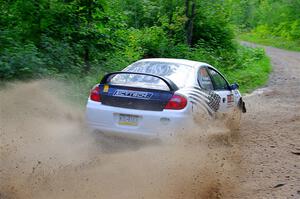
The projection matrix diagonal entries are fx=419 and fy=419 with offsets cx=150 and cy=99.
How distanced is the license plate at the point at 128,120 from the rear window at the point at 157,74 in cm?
51

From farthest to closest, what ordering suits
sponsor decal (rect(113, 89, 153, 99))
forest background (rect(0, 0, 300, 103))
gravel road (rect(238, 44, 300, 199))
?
forest background (rect(0, 0, 300, 103)) → sponsor decal (rect(113, 89, 153, 99)) → gravel road (rect(238, 44, 300, 199))

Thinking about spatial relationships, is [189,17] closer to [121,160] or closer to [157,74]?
[157,74]

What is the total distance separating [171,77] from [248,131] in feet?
10.1

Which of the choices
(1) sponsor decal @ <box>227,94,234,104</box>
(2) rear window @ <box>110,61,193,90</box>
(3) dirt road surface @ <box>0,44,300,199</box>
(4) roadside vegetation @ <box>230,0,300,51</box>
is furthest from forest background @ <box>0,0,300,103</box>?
(4) roadside vegetation @ <box>230,0,300,51</box>

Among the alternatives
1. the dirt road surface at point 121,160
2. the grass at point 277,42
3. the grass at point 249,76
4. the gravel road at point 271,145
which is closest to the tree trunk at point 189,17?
the grass at point 249,76

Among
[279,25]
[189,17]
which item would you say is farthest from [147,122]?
[279,25]

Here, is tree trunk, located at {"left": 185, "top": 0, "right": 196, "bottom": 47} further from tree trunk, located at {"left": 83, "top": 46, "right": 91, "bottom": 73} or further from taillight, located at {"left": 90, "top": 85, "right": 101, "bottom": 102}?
taillight, located at {"left": 90, "top": 85, "right": 101, "bottom": 102}

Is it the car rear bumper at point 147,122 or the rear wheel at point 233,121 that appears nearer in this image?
the car rear bumper at point 147,122

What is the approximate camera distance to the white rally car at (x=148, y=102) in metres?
5.91

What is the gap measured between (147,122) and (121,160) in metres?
0.64

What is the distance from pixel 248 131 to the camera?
8.99m

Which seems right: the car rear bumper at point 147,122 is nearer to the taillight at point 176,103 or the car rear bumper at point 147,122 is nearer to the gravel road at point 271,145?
the taillight at point 176,103

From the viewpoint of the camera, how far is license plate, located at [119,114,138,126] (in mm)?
5996

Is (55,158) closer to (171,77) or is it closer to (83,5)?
(171,77)
